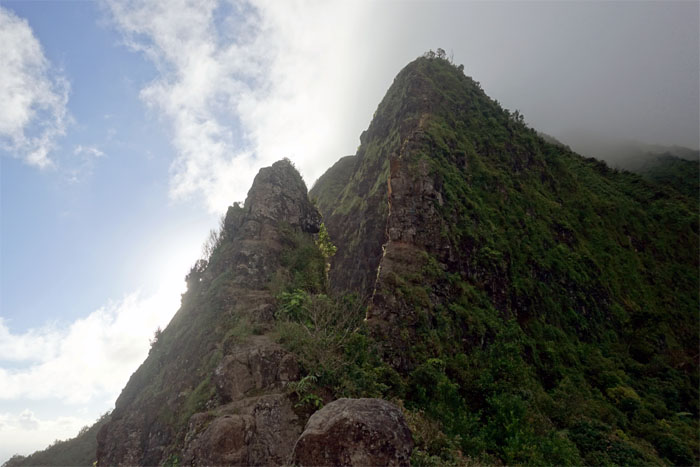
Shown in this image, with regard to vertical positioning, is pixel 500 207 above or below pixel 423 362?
above

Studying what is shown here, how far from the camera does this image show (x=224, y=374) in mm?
11148

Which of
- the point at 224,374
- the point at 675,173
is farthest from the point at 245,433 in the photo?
the point at 675,173

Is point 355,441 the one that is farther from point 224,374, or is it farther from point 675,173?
point 675,173

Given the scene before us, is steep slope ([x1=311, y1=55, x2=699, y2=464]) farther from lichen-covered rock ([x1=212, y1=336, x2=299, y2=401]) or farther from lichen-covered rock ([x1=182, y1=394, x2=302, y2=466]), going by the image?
lichen-covered rock ([x1=212, y1=336, x2=299, y2=401])

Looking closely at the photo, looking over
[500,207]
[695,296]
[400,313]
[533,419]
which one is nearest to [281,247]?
[400,313]

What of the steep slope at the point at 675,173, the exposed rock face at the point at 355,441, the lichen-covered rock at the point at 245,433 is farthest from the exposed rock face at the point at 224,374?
the steep slope at the point at 675,173

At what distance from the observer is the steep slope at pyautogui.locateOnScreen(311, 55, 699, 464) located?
1606 cm

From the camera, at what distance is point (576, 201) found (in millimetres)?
38875

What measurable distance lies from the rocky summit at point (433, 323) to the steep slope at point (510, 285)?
14 cm

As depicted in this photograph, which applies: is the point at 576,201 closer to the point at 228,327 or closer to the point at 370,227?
the point at 370,227

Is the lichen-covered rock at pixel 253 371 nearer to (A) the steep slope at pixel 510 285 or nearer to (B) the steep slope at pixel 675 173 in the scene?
(A) the steep slope at pixel 510 285

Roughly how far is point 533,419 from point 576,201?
1219 inches

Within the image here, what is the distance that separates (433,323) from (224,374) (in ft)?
40.5

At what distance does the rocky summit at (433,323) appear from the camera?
35.7 feet
